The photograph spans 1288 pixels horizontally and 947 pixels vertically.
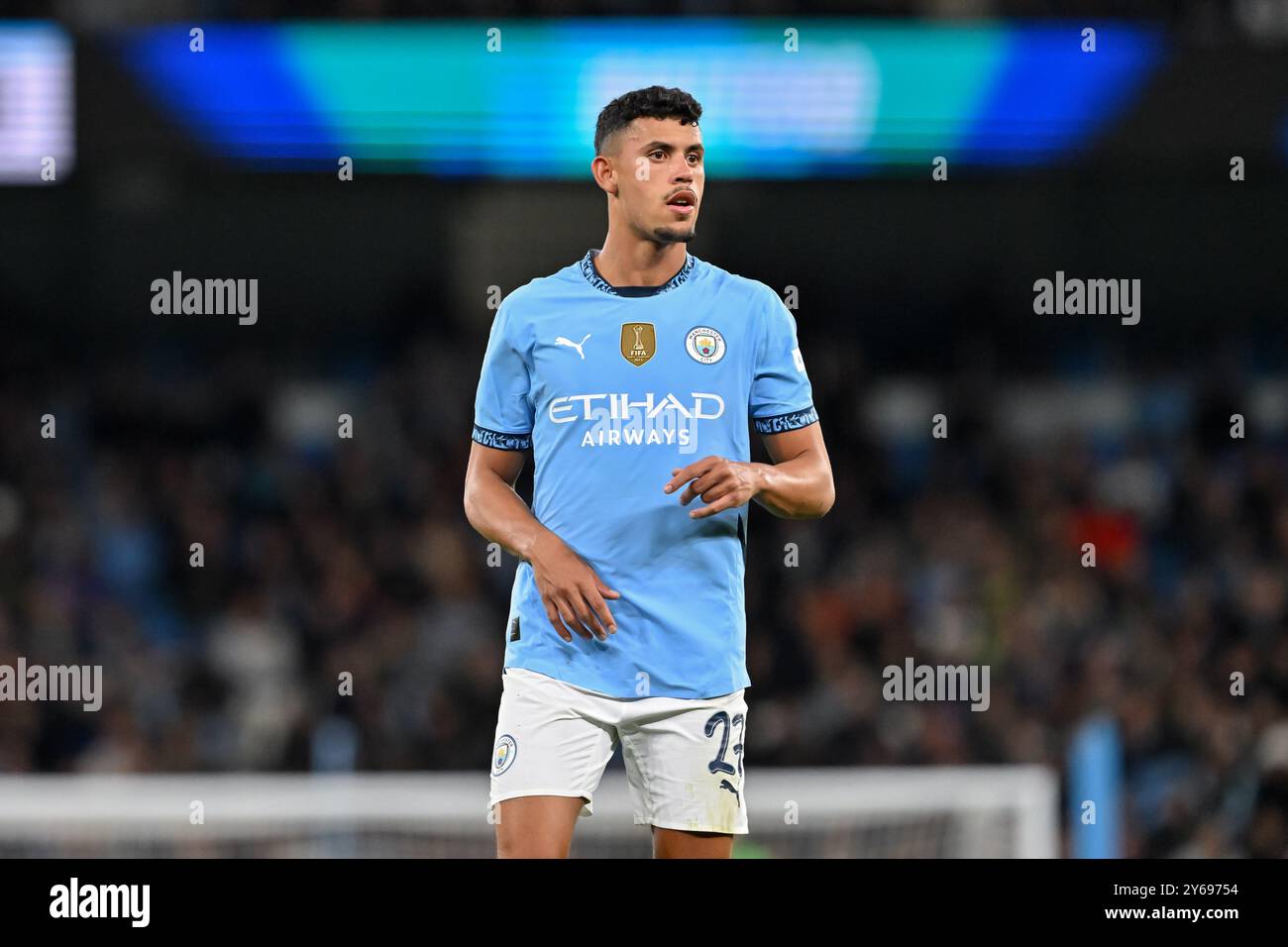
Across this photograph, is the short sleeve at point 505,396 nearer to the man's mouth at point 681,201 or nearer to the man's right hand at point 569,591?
the man's right hand at point 569,591

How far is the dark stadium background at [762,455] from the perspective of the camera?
8.45 m

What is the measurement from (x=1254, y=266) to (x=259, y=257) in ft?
23.2

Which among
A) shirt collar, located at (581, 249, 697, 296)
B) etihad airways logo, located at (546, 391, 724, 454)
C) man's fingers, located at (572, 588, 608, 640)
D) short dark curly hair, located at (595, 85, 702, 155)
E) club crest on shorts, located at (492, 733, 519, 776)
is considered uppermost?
short dark curly hair, located at (595, 85, 702, 155)

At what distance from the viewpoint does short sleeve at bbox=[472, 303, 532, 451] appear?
3.59 metres

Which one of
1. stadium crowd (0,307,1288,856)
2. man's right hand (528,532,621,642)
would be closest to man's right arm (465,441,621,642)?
man's right hand (528,532,621,642)

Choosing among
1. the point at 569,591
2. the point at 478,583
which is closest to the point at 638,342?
the point at 569,591

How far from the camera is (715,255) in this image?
1180cm

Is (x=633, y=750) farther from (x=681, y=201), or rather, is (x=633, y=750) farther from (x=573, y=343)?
(x=681, y=201)

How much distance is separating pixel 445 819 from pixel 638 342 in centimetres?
329

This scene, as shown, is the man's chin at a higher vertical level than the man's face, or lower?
lower

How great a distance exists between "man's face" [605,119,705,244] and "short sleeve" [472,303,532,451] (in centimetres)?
36

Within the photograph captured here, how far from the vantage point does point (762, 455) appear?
378 inches

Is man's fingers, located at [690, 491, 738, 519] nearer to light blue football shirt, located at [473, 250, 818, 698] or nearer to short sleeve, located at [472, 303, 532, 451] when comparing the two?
light blue football shirt, located at [473, 250, 818, 698]

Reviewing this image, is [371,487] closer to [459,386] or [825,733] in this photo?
[459,386]
